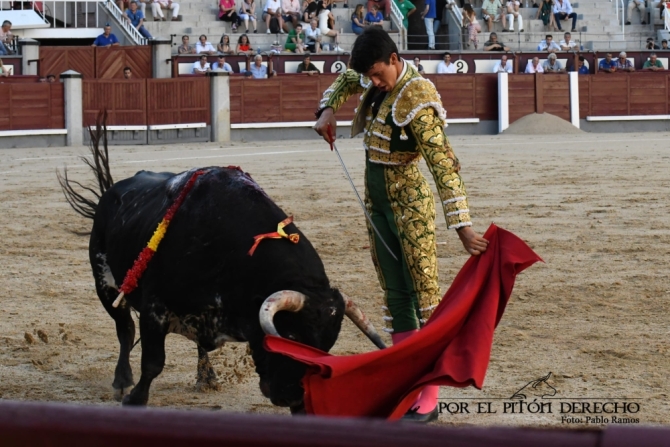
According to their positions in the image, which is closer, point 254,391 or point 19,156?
point 254,391

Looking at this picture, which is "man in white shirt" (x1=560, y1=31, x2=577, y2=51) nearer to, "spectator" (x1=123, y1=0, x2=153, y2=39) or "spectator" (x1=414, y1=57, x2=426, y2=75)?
"spectator" (x1=414, y1=57, x2=426, y2=75)

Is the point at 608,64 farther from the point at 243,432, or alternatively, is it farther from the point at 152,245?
the point at 243,432

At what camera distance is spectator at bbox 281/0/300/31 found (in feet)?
54.7

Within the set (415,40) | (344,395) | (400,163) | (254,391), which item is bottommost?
(254,391)

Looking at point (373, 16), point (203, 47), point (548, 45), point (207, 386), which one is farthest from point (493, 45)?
point (207, 386)

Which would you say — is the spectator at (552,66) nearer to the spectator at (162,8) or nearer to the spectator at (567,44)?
the spectator at (567,44)

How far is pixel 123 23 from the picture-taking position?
16266 mm

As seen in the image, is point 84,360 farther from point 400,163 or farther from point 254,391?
point 400,163

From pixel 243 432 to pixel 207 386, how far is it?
2744 millimetres

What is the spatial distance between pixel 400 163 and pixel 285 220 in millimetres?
→ 367

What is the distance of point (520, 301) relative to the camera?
4738 millimetres

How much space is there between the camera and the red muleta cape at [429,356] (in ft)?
8.03

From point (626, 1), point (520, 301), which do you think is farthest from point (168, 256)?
point (626, 1)

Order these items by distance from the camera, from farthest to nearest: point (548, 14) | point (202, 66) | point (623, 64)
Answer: point (548, 14)
point (623, 64)
point (202, 66)
